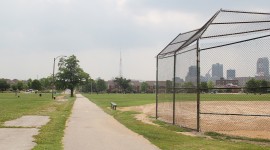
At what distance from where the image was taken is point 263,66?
39.7ft

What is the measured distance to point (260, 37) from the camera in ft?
39.2

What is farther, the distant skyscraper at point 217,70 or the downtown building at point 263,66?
the distant skyscraper at point 217,70

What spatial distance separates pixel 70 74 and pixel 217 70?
79.1 meters

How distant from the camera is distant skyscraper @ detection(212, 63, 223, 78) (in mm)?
13091

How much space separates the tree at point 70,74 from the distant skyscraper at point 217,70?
78.0 meters

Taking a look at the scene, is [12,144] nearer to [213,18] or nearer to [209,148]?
[209,148]

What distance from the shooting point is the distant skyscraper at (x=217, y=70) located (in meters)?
13.1

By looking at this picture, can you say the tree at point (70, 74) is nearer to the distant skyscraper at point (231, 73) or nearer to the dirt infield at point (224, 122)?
the dirt infield at point (224, 122)

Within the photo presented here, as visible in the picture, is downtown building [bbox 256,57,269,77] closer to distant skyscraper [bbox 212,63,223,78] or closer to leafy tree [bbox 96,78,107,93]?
distant skyscraper [bbox 212,63,223,78]

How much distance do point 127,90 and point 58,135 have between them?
158644 mm

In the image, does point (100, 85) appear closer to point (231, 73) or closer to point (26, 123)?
point (26, 123)

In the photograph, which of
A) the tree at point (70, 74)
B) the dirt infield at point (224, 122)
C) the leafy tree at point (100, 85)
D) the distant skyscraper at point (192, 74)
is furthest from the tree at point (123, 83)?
the distant skyscraper at point (192, 74)

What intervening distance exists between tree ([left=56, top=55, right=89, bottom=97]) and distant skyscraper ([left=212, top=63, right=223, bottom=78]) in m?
78.0

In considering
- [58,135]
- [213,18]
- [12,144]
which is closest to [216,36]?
[213,18]
